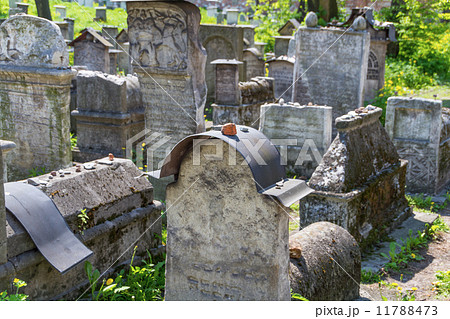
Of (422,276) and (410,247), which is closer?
(422,276)

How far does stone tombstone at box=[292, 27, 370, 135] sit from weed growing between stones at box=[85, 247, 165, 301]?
641 cm

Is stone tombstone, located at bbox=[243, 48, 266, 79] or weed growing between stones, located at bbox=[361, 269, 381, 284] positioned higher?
stone tombstone, located at bbox=[243, 48, 266, 79]

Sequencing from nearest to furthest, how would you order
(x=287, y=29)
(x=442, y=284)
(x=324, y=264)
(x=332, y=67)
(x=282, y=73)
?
(x=324, y=264) < (x=442, y=284) < (x=332, y=67) < (x=282, y=73) < (x=287, y=29)

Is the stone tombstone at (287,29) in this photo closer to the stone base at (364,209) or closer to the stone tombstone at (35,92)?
the stone tombstone at (35,92)

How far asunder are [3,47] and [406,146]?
601 cm

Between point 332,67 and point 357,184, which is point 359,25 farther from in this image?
point 357,184

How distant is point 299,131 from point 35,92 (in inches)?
155

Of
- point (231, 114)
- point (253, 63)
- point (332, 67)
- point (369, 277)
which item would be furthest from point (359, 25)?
point (253, 63)

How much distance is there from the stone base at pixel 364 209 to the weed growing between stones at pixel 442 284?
34.7 inches

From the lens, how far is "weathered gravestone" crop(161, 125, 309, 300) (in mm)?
3631

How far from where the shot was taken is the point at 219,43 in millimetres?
14773

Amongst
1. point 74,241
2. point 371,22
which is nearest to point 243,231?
point 74,241

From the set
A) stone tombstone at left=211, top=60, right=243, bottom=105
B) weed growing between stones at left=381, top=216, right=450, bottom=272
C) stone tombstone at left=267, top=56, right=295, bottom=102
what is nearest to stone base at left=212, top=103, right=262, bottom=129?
stone tombstone at left=211, top=60, right=243, bottom=105

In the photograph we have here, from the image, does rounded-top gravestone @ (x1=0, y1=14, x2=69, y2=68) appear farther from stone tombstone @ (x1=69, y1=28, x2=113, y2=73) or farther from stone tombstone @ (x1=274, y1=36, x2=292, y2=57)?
stone tombstone @ (x1=274, y1=36, x2=292, y2=57)
